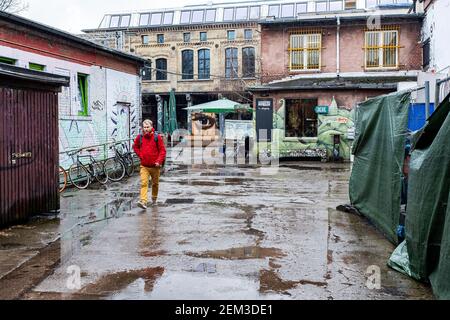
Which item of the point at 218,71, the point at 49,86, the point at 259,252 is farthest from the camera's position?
the point at 218,71

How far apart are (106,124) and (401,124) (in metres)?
13.7

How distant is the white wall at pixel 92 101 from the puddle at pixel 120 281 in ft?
30.8

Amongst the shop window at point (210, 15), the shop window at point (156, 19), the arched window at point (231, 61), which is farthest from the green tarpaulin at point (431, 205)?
the shop window at point (156, 19)

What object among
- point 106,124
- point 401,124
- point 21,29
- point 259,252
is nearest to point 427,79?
point 401,124

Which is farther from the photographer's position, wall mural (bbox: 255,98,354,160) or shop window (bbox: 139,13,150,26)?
shop window (bbox: 139,13,150,26)

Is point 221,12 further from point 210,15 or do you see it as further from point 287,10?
point 287,10

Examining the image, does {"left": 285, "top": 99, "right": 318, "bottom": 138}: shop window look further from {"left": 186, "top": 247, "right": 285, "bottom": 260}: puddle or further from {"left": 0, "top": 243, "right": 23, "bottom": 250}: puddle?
{"left": 0, "top": 243, "right": 23, "bottom": 250}: puddle

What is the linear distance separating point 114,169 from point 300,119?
1037cm

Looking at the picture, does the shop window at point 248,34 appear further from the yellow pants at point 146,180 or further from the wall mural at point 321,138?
the yellow pants at point 146,180

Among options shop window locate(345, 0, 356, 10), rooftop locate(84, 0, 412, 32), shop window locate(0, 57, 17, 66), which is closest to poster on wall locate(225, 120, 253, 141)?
shop window locate(345, 0, 356, 10)

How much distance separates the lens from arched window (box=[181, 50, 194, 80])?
47844mm

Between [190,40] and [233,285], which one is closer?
[233,285]
